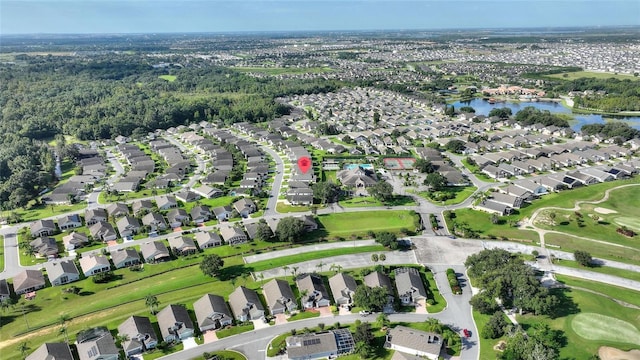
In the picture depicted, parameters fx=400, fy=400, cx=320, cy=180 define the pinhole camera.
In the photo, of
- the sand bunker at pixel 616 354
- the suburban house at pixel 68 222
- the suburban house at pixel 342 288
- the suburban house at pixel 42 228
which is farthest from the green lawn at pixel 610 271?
the suburban house at pixel 42 228

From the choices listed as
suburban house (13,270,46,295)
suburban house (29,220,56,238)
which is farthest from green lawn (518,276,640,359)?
suburban house (29,220,56,238)

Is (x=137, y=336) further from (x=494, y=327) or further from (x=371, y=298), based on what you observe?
(x=494, y=327)

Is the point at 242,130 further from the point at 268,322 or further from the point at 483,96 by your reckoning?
the point at 483,96

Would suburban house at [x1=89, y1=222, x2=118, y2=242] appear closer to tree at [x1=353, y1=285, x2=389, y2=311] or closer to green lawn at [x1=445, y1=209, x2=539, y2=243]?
tree at [x1=353, y1=285, x2=389, y2=311]

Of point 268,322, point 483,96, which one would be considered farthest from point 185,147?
point 483,96

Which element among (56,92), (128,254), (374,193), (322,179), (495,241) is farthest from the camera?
(56,92)
